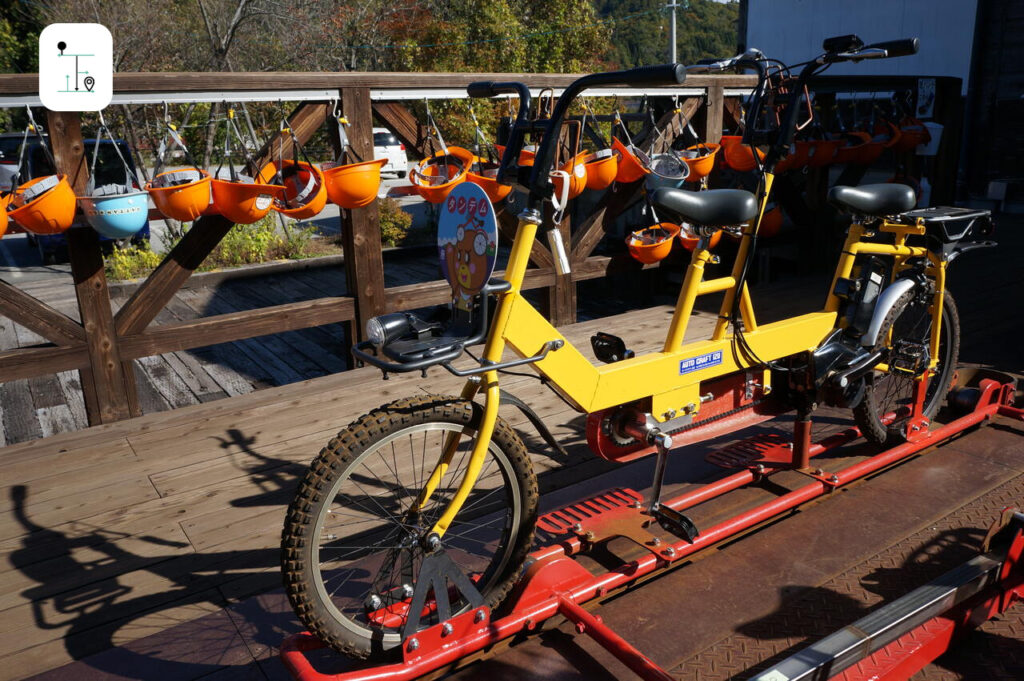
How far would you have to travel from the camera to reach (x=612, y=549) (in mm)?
2562

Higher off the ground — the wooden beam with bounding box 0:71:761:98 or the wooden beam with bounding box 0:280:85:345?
the wooden beam with bounding box 0:71:761:98

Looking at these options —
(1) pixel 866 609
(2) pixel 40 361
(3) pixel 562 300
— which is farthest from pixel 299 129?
(1) pixel 866 609

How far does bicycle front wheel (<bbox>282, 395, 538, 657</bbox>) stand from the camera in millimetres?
1953

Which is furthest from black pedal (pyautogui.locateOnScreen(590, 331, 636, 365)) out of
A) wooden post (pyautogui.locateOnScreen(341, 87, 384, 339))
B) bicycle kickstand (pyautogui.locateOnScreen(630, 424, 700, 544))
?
wooden post (pyautogui.locateOnScreen(341, 87, 384, 339))

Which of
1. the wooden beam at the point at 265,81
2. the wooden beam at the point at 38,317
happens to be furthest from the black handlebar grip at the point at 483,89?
the wooden beam at the point at 38,317

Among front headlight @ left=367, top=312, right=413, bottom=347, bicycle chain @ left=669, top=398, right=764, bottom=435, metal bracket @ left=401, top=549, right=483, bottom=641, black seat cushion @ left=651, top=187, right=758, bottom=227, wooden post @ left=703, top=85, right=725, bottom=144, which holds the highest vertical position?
wooden post @ left=703, top=85, right=725, bottom=144

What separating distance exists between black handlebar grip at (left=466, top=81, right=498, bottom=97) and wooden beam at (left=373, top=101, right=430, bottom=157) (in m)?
2.13

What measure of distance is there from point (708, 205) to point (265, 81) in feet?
8.59

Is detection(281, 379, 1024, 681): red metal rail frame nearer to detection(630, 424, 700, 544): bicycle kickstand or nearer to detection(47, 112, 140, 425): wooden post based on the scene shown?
detection(630, 424, 700, 544): bicycle kickstand

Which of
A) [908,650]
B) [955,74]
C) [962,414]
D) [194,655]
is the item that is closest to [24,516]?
[194,655]

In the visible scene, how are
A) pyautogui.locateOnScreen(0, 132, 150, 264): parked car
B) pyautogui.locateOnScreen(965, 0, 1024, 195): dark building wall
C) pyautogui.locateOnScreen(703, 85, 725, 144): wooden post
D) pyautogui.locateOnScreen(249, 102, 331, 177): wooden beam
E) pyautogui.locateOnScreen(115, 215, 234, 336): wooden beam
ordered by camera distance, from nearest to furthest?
pyautogui.locateOnScreen(115, 215, 234, 336): wooden beam, pyautogui.locateOnScreen(249, 102, 331, 177): wooden beam, pyautogui.locateOnScreen(703, 85, 725, 144): wooden post, pyautogui.locateOnScreen(0, 132, 150, 264): parked car, pyautogui.locateOnScreen(965, 0, 1024, 195): dark building wall

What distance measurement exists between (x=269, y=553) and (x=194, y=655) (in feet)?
1.90

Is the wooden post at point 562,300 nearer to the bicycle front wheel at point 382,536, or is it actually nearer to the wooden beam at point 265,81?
the wooden beam at point 265,81

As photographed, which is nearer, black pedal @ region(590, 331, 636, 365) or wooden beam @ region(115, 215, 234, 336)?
black pedal @ region(590, 331, 636, 365)
